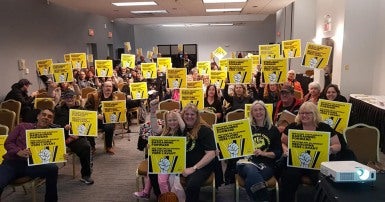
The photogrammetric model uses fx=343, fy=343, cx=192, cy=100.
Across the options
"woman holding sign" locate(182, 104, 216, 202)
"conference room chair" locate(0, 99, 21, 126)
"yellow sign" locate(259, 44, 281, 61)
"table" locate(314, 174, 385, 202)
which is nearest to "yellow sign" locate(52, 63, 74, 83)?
"conference room chair" locate(0, 99, 21, 126)

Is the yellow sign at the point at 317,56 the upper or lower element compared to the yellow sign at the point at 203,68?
upper

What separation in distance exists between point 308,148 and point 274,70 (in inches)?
102

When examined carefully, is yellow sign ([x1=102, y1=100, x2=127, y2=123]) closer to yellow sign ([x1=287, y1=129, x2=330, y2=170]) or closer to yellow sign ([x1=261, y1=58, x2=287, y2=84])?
yellow sign ([x1=261, y1=58, x2=287, y2=84])

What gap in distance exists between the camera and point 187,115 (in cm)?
390

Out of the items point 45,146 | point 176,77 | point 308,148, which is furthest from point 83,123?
point 308,148

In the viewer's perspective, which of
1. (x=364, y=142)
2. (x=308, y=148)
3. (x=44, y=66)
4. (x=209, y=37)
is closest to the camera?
(x=308, y=148)

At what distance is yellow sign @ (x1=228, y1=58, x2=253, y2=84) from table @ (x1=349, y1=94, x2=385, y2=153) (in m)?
1.98

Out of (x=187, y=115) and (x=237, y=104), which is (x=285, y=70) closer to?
(x=237, y=104)

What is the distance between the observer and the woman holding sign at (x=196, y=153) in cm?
363

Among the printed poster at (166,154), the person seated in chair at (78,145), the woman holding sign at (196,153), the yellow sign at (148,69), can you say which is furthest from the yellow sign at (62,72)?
the printed poster at (166,154)

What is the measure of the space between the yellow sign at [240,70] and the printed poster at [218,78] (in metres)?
1.24

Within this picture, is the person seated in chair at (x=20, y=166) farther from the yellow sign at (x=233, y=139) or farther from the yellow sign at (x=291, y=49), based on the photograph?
the yellow sign at (x=291, y=49)

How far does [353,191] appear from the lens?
2.47 metres

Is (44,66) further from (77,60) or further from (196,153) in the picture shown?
(196,153)
